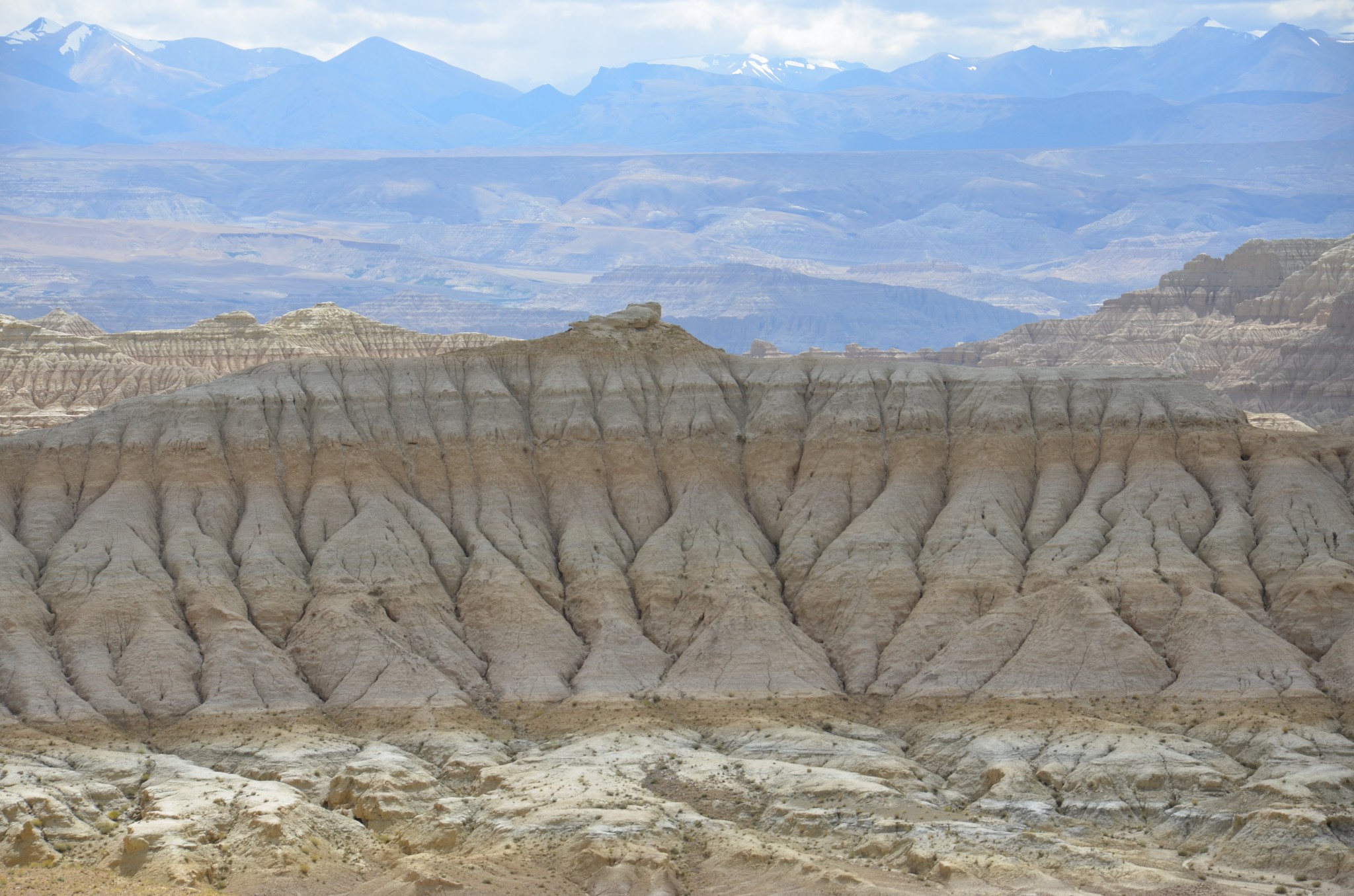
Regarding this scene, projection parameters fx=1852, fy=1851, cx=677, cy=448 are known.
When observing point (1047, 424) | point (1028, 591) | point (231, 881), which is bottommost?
point (231, 881)

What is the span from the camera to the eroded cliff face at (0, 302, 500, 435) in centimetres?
17350

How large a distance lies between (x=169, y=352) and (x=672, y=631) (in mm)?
101831

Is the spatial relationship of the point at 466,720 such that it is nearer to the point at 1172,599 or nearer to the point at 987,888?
the point at 987,888

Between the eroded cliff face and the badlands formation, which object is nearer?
the badlands formation

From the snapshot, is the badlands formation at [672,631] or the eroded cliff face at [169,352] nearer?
the badlands formation at [672,631]

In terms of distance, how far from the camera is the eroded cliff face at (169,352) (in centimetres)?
17350

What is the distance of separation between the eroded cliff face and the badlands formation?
67.0 meters

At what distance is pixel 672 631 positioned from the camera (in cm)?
9650

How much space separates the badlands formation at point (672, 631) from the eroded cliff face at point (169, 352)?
67.0 metres

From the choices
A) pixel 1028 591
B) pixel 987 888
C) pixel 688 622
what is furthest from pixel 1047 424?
pixel 987 888

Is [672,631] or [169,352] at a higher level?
[169,352]

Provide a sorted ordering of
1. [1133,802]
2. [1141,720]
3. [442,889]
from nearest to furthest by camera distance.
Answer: [442,889], [1133,802], [1141,720]

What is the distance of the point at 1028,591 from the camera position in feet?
310

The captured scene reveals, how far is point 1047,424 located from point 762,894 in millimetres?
47192
